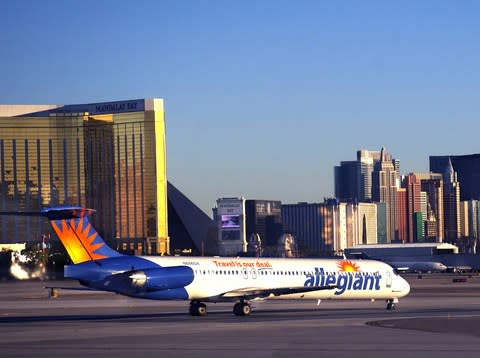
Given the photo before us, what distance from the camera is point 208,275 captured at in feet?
216

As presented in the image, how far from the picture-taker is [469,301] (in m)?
85.6

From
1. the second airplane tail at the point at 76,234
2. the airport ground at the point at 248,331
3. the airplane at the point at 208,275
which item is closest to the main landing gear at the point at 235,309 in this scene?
the airplane at the point at 208,275

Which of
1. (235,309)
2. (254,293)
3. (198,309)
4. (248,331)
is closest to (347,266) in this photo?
(254,293)

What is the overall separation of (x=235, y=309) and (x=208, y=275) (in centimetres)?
249

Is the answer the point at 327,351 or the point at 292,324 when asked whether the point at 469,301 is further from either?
the point at 327,351

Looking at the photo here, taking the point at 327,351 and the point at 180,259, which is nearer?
the point at 327,351

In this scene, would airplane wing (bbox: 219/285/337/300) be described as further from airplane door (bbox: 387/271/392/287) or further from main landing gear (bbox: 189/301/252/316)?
airplane door (bbox: 387/271/392/287)

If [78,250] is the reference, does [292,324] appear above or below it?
below

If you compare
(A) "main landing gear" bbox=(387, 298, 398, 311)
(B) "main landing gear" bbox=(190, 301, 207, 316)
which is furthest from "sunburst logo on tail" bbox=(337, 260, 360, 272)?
(B) "main landing gear" bbox=(190, 301, 207, 316)

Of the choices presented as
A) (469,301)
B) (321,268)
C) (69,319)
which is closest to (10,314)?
(69,319)

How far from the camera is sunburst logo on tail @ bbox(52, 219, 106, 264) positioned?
203ft

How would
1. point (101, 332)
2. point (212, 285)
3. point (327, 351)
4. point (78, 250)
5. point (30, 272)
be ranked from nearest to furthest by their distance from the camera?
point (327, 351) → point (101, 332) → point (78, 250) → point (212, 285) → point (30, 272)

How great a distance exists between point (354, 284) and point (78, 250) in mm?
19173

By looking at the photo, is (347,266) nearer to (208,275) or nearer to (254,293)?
(254,293)
